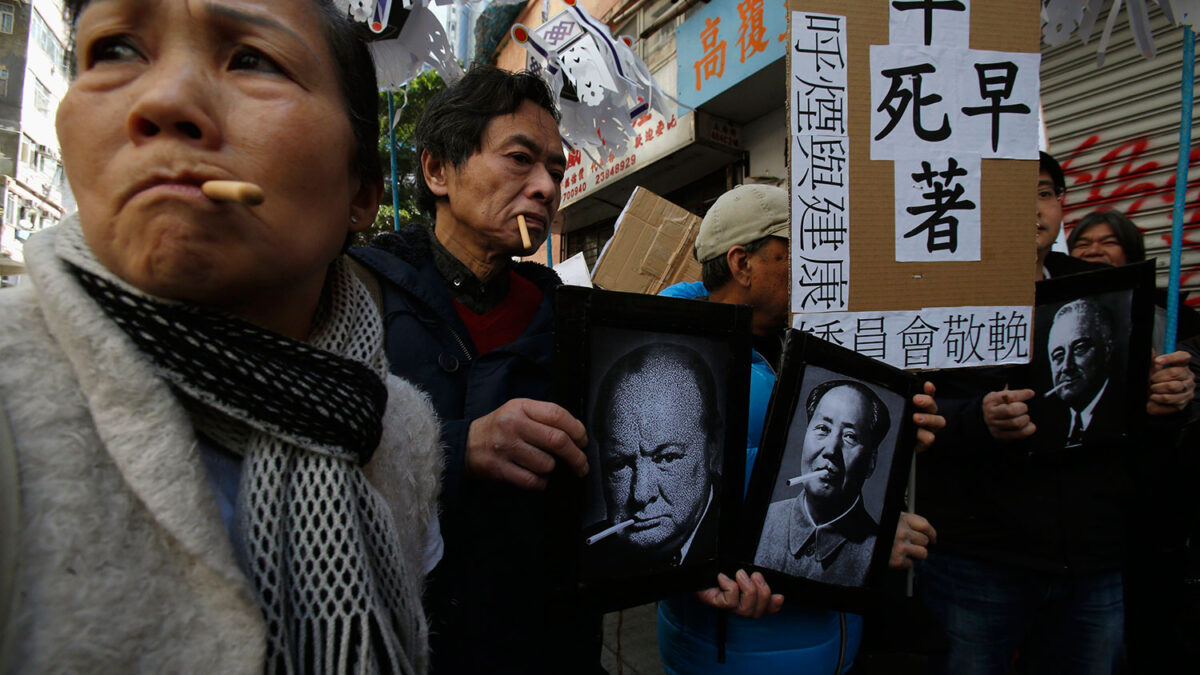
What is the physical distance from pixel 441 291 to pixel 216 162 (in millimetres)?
800

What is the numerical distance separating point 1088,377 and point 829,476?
110 cm

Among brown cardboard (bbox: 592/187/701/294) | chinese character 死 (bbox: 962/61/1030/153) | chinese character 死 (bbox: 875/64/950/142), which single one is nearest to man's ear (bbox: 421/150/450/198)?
chinese character 死 (bbox: 875/64/950/142)

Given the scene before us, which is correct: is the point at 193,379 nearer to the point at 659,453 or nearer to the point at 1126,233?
the point at 659,453

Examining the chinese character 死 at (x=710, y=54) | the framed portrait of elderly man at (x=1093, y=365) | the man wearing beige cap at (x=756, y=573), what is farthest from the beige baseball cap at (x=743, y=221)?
the chinese character 死 at (x=710, y=54)

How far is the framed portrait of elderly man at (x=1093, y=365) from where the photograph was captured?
6.00 ft

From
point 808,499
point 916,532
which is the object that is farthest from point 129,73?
point 916,532

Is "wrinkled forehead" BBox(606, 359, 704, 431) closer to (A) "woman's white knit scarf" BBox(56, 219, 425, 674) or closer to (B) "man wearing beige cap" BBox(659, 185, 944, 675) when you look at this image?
(B) "man wearing beige cap" BBox(659, 185, 944, 675)

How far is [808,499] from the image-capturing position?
140cm

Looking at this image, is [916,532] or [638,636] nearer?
[916,532]

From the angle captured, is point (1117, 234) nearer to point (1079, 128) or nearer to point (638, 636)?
point (1079, 128)

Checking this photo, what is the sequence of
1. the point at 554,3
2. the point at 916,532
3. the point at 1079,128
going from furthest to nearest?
the point at 554,3 < the point at 1079,128 < the point at 916,532

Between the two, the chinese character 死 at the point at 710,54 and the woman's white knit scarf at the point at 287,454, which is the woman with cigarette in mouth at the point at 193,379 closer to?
the woman's white knit scarf at the point at 287,454

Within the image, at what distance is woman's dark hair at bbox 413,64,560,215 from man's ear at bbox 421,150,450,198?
0.05 feet

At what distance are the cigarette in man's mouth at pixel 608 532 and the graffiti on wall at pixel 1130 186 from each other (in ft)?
13.2
